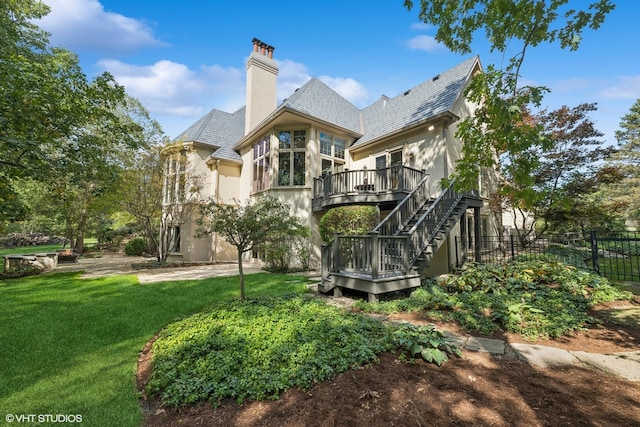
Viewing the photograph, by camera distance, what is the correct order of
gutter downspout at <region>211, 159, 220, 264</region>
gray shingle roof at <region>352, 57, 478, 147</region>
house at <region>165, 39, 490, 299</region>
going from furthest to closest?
gutter downspout at <region>211, 159, 220, 264</region>
gray shingle roof at <region>352, 57, 478, 147</region>
house at <region>165, 39, 490, 299</region>

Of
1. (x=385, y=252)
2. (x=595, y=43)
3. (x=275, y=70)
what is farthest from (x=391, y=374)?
(x=275, y=70)

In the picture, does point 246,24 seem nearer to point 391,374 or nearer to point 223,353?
point 223,353

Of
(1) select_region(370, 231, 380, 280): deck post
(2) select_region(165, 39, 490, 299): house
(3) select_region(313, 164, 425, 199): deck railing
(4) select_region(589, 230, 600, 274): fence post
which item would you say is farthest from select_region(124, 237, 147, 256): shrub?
(4) select_region(589, 230, 600, 274): fence post

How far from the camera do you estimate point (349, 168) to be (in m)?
13.2

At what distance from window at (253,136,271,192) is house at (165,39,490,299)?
0.06 metres

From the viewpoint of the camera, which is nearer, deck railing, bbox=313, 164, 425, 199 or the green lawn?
the green lawn

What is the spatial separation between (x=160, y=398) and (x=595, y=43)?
9040 millimetres

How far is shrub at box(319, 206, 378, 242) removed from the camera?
9.55 m

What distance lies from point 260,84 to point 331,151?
22.2 ft

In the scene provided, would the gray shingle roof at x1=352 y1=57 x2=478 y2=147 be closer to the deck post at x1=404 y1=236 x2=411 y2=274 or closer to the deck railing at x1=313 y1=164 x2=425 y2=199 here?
the deck railing at x1=313 y1=164 x2=425 y2=199

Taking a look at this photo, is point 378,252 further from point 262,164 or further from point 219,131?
point 219,131

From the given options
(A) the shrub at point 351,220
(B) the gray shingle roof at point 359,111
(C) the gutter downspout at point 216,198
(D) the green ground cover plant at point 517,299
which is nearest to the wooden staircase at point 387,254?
(D) the green ground cover plant at point 517,299

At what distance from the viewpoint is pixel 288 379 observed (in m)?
2.84

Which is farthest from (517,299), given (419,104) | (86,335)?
(419,104)
